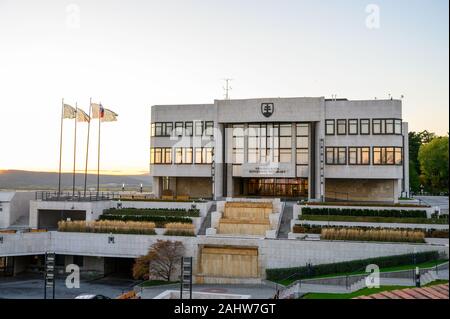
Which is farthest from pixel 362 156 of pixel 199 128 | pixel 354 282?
pixel 354 282

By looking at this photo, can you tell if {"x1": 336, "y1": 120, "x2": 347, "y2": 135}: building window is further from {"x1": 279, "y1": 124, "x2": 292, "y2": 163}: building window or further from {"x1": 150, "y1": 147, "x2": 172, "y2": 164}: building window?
{"x1": 150, "y1": 147, "x2": 172, "y2": 164}: building window

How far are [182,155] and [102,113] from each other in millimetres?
11993

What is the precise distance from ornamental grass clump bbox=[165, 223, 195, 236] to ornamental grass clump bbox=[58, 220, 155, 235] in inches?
45.1

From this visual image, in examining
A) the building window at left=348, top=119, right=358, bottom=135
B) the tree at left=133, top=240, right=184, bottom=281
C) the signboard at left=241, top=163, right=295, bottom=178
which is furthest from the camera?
the signboard at left=241, top=163, right=295, bottom=178

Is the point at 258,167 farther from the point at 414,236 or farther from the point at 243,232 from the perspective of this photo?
the point at 414,236

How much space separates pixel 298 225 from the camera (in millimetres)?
34219

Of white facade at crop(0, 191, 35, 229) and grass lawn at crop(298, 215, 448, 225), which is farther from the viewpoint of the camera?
white facade at crop(0, 191, 35, 229)

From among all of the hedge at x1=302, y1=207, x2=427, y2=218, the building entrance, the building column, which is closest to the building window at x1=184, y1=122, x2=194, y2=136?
the building column

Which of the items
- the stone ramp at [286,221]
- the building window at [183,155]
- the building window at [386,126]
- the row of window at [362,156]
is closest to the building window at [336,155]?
the row of window at [362,156]

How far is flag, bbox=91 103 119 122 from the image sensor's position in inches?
1635

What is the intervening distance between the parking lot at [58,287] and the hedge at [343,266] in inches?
372

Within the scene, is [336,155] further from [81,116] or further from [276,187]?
[81,116]

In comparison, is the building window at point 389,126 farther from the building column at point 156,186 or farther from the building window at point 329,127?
the building column at point 156,186

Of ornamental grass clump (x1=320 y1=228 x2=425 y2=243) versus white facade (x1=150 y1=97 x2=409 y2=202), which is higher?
white facade (x1=150 y1=97 x2=409 y2=202)
